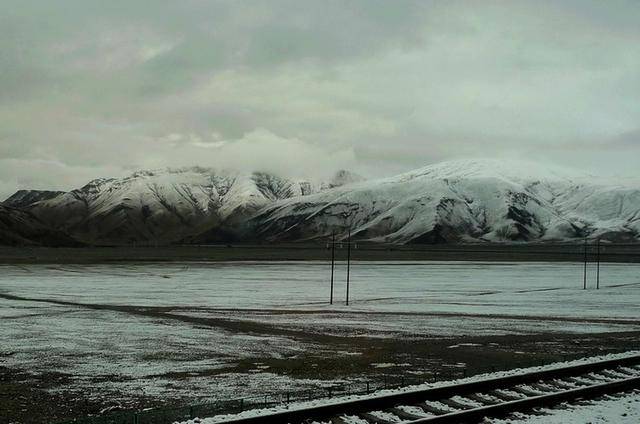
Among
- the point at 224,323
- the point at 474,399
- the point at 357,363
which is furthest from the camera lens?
the point at 224,323

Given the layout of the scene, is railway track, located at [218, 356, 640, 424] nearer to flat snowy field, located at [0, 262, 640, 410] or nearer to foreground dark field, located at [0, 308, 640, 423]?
foreground dark field, located at [0, 308, 640, 423]

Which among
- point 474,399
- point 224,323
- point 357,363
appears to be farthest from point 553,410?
point 224,323

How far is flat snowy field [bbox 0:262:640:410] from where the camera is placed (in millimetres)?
21000

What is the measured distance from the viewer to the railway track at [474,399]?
13.4 metres

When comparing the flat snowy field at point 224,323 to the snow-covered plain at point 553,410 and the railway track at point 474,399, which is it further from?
the railway track at point 474,399

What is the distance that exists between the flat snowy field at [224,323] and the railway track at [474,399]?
15.2 ft

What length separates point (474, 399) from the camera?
15.3m

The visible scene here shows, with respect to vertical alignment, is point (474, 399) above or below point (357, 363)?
above

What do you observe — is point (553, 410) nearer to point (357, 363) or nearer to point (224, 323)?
point (357, 363)

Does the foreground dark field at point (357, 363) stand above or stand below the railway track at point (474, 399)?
below

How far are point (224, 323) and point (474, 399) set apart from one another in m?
21.8

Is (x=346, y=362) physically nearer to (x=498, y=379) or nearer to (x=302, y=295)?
(x=498, y=379)

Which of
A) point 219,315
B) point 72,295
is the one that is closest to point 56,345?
point 219,315

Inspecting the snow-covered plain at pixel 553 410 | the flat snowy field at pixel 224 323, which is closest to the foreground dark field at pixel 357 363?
the flat snowy field at pixel 224 323
